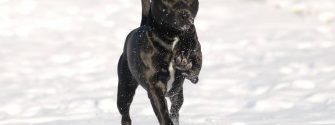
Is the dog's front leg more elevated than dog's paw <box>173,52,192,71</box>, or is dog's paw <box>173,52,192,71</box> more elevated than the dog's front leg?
dog's paw <box>173,52,192,71</box>

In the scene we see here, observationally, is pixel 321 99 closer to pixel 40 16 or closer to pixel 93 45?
pixel 93 45

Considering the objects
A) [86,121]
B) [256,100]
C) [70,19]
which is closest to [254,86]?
[256,100]

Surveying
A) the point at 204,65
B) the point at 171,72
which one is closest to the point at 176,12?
the point at 171,72

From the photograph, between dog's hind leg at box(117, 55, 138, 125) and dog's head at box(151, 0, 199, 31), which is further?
dog's hind leg at box(117, 55, 138, 125)

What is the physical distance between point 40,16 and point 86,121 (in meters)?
9.07

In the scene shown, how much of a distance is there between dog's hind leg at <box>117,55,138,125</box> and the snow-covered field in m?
1.24

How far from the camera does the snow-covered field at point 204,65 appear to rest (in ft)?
26.6

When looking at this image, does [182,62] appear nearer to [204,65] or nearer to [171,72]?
[171,72]

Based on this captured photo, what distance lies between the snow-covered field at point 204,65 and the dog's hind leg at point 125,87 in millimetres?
1237

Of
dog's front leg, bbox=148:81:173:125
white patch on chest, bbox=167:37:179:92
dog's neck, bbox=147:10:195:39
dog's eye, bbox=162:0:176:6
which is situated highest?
dog's eye, bbox=162:0:176:6

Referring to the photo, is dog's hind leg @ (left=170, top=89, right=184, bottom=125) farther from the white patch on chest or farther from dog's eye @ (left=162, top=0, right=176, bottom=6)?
dog's eye @ (left=162, top=0, right=176, bottom=6)

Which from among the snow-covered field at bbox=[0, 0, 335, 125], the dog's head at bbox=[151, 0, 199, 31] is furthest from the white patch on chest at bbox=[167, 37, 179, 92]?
the snow-covered field at bbox=[0, 0, 335, 125]

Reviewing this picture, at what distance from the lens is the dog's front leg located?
454 centimetres

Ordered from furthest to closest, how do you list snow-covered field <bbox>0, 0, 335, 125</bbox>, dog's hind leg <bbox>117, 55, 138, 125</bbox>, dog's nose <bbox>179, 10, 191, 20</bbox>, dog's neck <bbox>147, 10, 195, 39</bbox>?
snow-covered field <bbox>0, 0, 335, 125</bbox>, dog's hind leg <bbox>117, 55, 138, 125</bbox>, dog's neck <bbox>147, 10, 195, 39</bbox>, dog's nose <bbox>179, 10, 191, 20</bbox>
